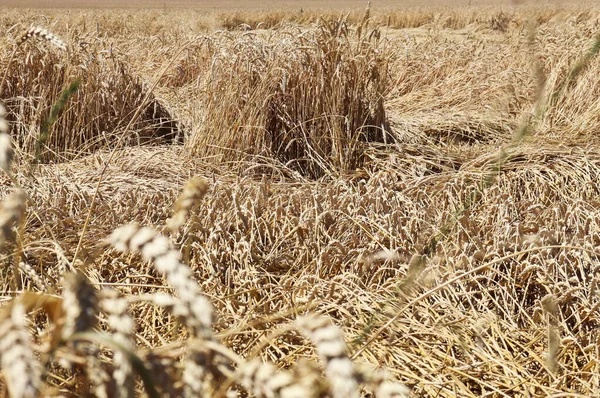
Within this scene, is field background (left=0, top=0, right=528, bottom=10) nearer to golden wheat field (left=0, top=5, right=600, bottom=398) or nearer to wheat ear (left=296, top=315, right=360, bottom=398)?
golden wheat field (left=0, top=5, right=600, bottom=398)

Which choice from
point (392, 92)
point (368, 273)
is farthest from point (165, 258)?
point (392, 92)

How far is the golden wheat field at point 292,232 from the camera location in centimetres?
56

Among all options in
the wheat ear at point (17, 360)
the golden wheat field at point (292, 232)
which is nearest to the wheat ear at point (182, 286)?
the golden wheat field at point (292, 232)

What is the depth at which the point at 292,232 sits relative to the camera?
6.13ft

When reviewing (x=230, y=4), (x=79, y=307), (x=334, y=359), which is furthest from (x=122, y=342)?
(x=230, y=4)

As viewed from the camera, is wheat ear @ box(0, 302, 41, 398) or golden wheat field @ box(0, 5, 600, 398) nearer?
wheat ear @ box(0, 302, 41, 398)

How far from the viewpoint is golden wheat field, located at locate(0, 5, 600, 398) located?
56 cm

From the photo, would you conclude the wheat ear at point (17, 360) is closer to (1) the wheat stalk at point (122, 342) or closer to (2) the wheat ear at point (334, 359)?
(1) the wheat stalk at point (122, 342)

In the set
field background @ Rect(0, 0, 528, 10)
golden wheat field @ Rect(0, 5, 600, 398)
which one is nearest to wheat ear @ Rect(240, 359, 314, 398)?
golden wheat field @ Rect(0, 5, 600, 398)

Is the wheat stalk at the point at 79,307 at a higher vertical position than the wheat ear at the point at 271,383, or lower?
higher

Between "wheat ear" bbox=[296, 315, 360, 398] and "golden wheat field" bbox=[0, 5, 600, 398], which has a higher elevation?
"wheat ear" bbox=[296, 315, 360, 398]

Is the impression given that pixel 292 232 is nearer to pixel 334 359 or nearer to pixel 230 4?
pixel 334 359

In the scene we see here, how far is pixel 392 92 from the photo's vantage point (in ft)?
14.9

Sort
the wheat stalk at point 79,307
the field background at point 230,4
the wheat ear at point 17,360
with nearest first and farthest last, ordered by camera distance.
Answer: the wheat ear at point 17,360
the wheat stalk at point 79,307
the field background at point 230,4
